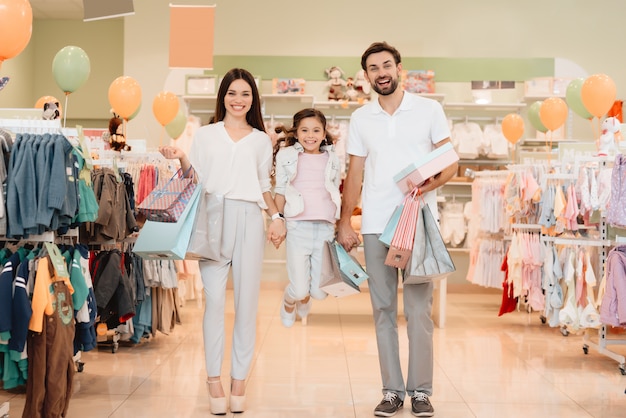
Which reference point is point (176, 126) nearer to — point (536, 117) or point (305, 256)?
point (536, 117)

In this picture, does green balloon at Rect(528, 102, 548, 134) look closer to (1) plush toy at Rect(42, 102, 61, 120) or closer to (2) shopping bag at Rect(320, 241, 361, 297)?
(2) shopping bag at Rect(320, 241, 361, 297)

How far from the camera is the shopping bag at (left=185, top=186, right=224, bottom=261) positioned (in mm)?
3305

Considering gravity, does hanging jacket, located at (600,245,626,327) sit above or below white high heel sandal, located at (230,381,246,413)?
above

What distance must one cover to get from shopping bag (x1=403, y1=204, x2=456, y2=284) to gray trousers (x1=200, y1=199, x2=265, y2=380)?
76cm

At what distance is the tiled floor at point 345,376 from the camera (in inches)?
144

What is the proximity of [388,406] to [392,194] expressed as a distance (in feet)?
3.39

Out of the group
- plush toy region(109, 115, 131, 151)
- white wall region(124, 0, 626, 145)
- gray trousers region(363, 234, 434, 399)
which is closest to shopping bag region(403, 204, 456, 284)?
gray trousers region(363, 234, 434, 399)

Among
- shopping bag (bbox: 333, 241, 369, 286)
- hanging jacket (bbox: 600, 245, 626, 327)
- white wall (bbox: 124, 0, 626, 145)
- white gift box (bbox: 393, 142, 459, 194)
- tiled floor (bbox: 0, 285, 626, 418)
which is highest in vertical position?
white wall (bbox: 124, 0, 626, 145)

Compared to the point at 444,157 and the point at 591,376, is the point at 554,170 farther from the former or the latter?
the point at 444,157

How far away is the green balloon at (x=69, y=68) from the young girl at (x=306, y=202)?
2418 millimetres

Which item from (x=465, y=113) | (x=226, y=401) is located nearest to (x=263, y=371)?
(x=226, y=401)

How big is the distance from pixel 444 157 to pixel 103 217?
2.22 metres

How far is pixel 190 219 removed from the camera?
3.29 meters

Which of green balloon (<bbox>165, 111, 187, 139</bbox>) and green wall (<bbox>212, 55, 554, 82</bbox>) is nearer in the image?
green balloon (<bbox>165, 111, 187, 139</bbox>)
